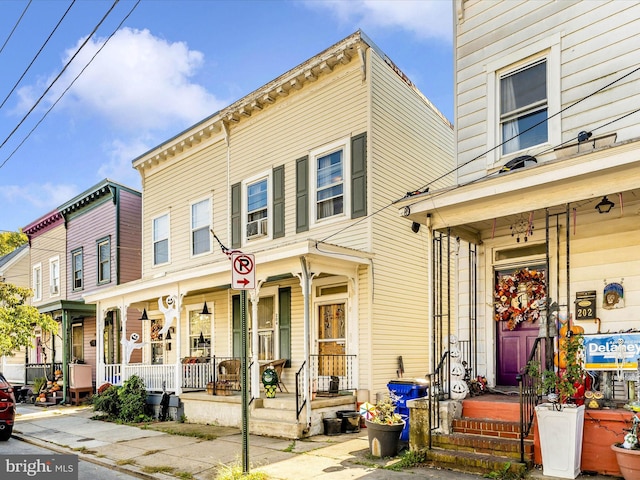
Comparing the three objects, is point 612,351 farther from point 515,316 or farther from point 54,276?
point 54,276

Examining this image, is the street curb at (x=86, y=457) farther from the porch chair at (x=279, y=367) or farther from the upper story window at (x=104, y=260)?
the upper story window at (x=104, y=260)

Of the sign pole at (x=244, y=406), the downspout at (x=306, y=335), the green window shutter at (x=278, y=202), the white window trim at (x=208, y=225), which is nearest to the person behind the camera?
the sign pole at (x=244, y=406)

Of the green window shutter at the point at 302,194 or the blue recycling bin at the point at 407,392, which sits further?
the green window shutter at the point at 302,194

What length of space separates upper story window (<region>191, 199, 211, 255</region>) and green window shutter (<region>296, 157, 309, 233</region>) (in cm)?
362

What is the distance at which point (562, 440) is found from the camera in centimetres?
634

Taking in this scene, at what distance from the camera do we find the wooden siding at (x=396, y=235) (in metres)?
11.7

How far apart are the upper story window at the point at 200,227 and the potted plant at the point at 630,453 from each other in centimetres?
1161

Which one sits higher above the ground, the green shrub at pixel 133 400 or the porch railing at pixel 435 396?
the porch railing at pixel 435 396

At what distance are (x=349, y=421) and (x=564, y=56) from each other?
7439 millimetres

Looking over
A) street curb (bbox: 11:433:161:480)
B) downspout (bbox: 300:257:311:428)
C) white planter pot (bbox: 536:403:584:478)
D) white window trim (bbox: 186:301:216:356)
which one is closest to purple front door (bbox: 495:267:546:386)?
white planter pot (bbox: 536:403:584:478)

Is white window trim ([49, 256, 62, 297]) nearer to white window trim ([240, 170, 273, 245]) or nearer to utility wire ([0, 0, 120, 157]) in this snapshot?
utility wire ([0, 0, 120, 157])

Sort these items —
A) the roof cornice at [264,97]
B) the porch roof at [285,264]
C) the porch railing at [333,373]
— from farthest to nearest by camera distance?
the roof cornice at [264,97] → the porch railing at [333,373] → the porch roof at [285,264]

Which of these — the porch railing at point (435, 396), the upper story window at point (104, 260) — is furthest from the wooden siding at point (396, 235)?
the upper story window at point (104, 260)

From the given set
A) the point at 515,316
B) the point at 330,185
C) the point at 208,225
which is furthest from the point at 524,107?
the point at 208,225
